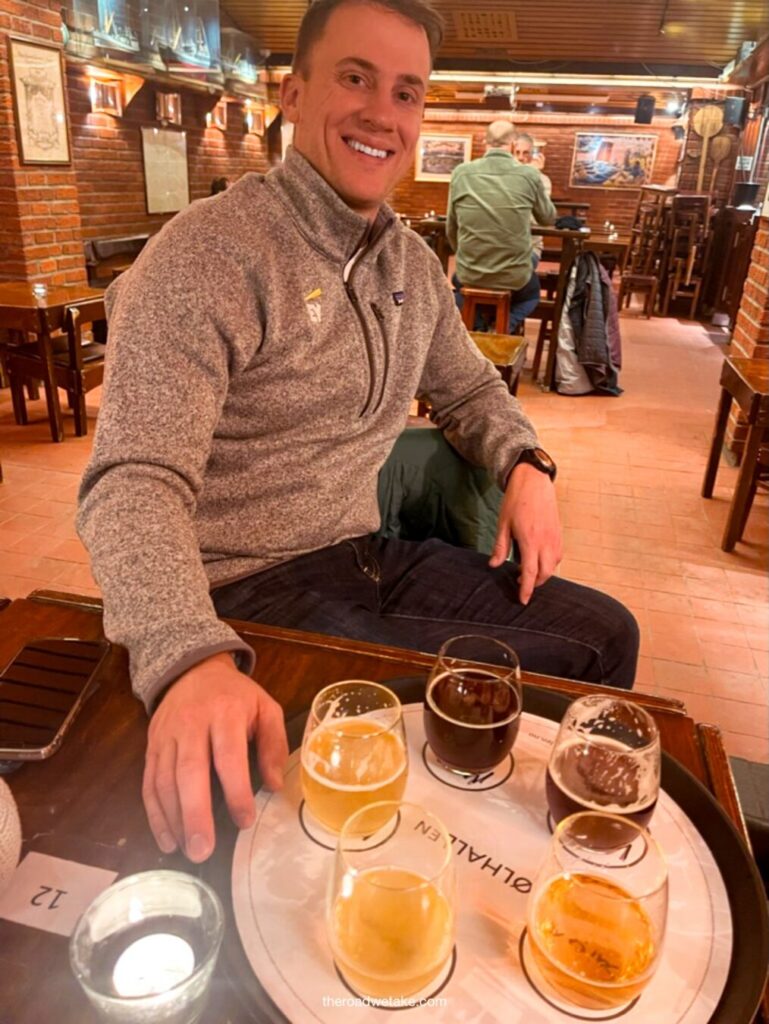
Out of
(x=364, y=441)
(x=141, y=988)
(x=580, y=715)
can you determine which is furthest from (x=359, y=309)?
(x=141, y=988)

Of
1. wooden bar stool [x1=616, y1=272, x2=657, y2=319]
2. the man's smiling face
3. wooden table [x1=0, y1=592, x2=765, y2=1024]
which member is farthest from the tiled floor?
wooden bar stool [x1=616, y1=272, x2=657, y2=319]

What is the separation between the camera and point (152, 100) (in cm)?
768

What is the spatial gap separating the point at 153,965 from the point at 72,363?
12.5 feet

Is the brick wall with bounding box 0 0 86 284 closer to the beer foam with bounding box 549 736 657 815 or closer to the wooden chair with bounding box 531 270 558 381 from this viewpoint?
the wooden chair with bounding box 531 270 558 381

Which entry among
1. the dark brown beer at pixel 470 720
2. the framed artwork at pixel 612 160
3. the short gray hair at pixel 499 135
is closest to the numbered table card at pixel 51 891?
the dark brown beer at pixel 470 720

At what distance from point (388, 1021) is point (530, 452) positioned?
1083 mm

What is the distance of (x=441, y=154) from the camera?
12.1 meters

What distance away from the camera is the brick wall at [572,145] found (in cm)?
1143

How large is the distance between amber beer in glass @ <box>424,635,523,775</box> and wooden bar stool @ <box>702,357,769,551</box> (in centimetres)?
232

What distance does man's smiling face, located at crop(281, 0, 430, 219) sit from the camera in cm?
127

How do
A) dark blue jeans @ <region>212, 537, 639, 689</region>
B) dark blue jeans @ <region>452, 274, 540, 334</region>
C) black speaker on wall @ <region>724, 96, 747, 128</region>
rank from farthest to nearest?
black speaker on wall @ <region>724, 96, 747, 128</region>
dark blue jeans @ <region>452, 274, 540, 334</region>
dark blue jeans @ <region>212, 537, 639, 689</region>

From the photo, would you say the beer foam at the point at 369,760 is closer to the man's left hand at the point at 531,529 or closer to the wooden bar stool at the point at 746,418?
the man's left hand at the point at 531,529

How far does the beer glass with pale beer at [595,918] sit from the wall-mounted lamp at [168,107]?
28.6 feet

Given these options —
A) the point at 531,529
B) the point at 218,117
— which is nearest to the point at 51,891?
the point at 531,529
